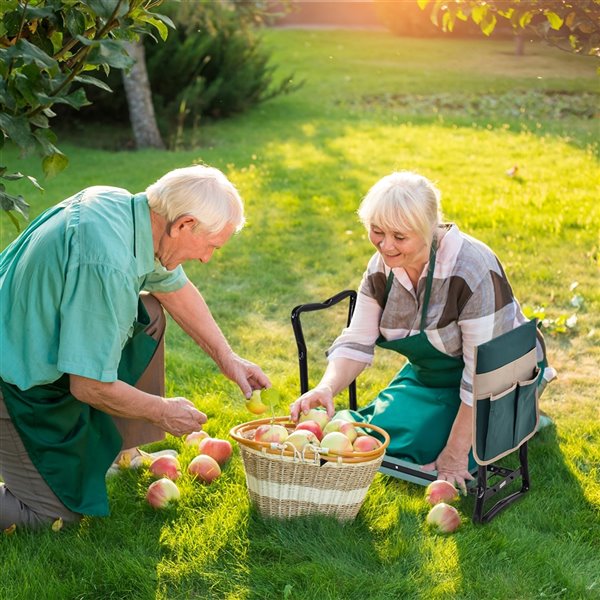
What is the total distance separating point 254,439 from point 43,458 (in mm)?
746

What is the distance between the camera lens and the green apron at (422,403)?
12.5 feet

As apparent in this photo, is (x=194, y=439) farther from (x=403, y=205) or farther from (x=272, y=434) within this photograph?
(x=403, y=205)

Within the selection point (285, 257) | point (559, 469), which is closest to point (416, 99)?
point (285, 257)

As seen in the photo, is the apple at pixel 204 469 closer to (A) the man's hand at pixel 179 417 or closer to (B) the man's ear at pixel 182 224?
(A) the man's hand at pixel 179 417

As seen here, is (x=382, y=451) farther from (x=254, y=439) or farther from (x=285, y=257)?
(x=285, y=257)

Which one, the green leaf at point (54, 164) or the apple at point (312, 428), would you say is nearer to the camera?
the green leaf at point (54, 164)

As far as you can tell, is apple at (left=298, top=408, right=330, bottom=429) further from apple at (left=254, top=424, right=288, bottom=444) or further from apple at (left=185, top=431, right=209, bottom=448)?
apple at (left=185, top=431, right=209, bottom=448)

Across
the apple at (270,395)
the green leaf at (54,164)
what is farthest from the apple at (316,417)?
the green leaf at (54,164)

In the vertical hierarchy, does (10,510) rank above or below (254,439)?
below

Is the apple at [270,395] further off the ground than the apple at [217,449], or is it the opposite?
the apple at [270,395]

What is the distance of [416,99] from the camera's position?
16.4 metres

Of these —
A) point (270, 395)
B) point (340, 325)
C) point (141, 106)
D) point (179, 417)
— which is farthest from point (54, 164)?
point (141, 106)

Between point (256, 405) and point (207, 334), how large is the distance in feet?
1.33

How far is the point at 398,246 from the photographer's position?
3.48 m
